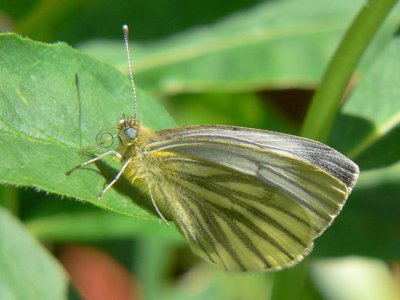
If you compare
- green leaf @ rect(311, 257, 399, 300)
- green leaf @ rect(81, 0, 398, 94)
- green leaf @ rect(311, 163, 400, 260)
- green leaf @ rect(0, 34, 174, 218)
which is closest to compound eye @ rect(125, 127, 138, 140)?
green leaf @ rect(0, 34, 174, 218)

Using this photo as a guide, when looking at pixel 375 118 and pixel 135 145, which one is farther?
pixel 375 118

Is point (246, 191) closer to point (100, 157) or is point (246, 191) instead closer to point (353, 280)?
point (100, 157)

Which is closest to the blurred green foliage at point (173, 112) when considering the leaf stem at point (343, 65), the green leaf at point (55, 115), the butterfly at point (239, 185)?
the green leaf at point (55, 115)

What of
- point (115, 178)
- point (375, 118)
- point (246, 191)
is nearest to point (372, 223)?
point (375, 118)

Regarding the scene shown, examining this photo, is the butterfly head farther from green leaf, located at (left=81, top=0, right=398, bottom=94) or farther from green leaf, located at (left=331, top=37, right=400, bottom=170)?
green leaf, located at (left=81, top=0, right=398, bottom=94)

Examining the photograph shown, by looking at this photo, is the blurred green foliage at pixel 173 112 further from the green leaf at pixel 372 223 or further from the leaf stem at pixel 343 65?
the leaf stem at pixel 343 65

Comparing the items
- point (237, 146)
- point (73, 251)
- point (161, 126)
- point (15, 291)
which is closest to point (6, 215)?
point (15, 291)

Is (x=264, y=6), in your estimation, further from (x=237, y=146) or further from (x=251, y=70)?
(x=237, y=146)
